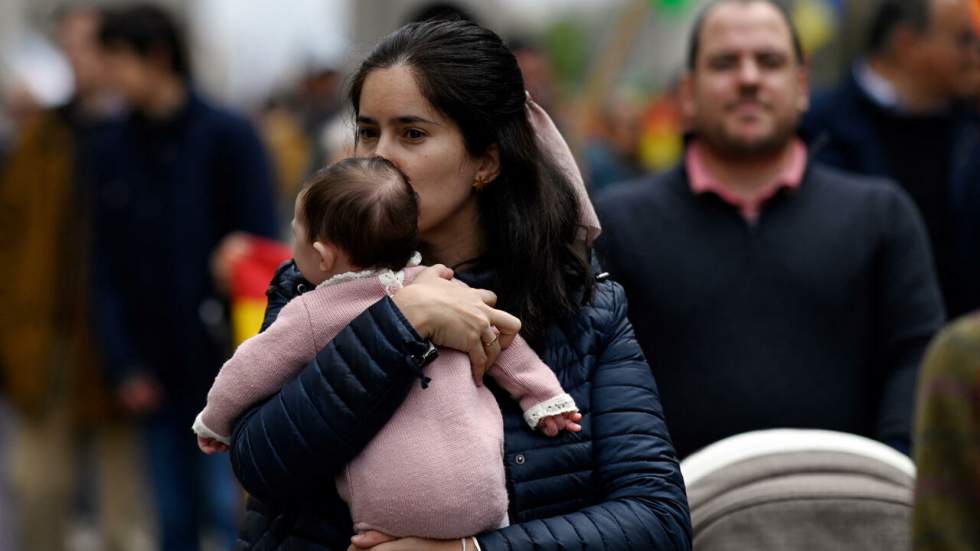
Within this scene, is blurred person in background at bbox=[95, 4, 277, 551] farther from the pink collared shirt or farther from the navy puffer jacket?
the navy puffer jacket

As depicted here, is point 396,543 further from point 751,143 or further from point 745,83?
point 745,83

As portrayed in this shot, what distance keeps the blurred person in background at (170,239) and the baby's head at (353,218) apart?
12.6 feet

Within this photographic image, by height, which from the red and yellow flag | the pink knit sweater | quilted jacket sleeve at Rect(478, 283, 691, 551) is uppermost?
the pink knit sweater

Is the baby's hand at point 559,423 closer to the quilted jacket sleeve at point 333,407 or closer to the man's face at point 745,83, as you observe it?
the quilted jacket sleeve at point 333,407

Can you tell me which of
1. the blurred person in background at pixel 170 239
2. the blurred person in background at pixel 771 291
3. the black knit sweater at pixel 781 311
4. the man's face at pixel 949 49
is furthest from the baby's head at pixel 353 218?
the man's face at pixel 949 49

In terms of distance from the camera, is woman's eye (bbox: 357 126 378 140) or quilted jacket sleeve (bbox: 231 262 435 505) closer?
quilted jacket sleeve (bbox: 231 262 435 505)

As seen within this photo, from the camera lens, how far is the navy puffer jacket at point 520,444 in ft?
9.44

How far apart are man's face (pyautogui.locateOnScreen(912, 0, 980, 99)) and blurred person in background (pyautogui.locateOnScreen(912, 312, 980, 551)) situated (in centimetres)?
443

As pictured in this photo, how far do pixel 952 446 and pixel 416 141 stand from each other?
51.3 inches

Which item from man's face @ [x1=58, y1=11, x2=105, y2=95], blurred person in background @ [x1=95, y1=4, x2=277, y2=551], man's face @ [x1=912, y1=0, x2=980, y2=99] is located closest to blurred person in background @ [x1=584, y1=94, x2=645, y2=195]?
man's face @ [x1=58, y1=11, x2=105, y2=95]

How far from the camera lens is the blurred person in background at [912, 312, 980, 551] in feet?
7.18

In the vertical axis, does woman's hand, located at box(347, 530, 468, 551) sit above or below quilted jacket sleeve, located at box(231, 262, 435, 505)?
below

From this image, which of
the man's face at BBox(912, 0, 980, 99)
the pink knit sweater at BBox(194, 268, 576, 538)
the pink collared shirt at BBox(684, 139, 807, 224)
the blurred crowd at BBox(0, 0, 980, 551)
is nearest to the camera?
the pink knit sweater at BBox(194, 268, 576, 538)

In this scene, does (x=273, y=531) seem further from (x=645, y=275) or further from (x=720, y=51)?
(x=720, y=51)
